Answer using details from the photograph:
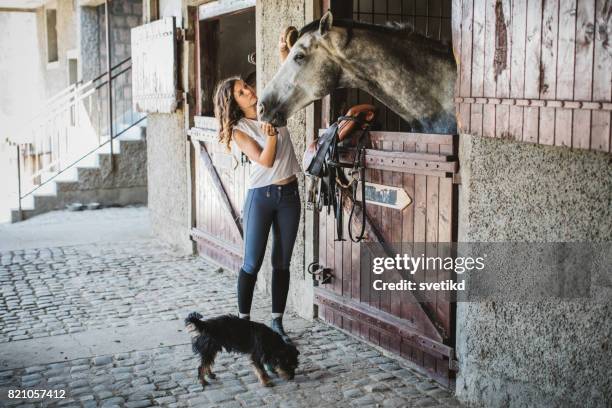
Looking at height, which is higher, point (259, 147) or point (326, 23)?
point (326, 23)

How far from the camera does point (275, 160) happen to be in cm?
494

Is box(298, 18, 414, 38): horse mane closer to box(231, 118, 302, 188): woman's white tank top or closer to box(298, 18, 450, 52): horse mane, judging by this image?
box(298, 18, 450, 52): horse mane

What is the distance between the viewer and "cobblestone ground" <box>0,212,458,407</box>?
4.29 m

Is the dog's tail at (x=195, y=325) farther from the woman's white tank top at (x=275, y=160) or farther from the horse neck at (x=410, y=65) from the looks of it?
the horse neck at (x=410, y=65)

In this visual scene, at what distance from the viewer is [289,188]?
501cm

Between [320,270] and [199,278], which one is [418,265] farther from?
[199,278]

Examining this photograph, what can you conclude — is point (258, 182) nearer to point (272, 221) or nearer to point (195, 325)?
point (272, 221)

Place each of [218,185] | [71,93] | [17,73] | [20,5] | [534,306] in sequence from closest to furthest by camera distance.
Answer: [534,306]
[218,185]
[71,93]
[20,5]
[17,73]

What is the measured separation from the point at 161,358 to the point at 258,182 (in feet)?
4.51

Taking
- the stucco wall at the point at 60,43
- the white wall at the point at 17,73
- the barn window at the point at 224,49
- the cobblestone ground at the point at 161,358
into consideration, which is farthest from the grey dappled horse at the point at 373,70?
the white wall at the point at 17,73

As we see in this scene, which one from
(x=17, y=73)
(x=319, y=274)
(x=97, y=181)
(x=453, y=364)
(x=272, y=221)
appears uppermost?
(x=17, y=73)

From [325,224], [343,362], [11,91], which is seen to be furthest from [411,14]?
[11,91]

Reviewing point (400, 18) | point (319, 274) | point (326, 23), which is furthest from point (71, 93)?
point (326, 23)

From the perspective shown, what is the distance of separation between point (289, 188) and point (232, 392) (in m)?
1.42
